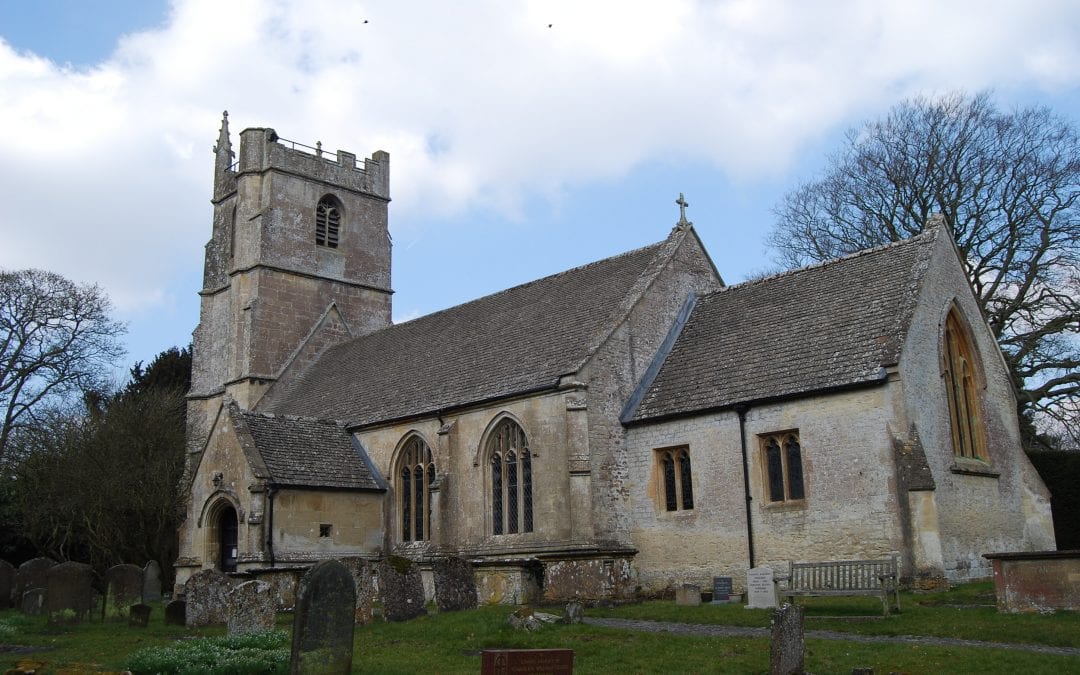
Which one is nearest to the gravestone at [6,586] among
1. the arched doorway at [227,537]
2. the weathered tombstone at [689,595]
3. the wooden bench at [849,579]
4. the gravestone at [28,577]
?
the gravestone at [28,577]

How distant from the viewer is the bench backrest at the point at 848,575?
52.0 feet

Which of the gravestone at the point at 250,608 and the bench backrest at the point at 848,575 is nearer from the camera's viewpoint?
the gravestone at the point at 250,608

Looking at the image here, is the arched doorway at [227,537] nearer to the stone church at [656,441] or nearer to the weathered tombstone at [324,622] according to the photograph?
the stone church at [656,441]

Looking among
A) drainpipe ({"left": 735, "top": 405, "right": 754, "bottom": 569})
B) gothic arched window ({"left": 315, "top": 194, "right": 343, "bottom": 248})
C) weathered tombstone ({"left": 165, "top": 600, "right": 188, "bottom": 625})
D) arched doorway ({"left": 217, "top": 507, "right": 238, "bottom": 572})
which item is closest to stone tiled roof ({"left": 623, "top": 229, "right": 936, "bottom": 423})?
→ drainpipe ({"left": 735, "top": 405, "right": 754, "bottom": 569})

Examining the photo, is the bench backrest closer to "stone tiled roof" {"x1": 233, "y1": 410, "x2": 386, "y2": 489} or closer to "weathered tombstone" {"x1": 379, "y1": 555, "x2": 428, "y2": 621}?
"weathered tombstone" {"x1": 379, "y1": 555, "x2": 428, "y2": 621}

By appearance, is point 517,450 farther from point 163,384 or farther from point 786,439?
point 163,384

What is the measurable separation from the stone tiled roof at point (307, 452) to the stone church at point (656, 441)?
2.7 inches

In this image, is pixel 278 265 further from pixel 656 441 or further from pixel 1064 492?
pixel 1064 492

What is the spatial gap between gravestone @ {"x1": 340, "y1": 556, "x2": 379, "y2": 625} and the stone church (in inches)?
111

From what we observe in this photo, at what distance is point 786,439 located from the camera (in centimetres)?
2047

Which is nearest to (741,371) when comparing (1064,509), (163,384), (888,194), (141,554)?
(1064,509)

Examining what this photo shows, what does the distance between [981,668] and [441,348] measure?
21.1m

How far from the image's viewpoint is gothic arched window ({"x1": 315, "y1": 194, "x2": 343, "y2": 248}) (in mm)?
37688

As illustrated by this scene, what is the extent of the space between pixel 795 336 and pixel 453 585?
377 inches
